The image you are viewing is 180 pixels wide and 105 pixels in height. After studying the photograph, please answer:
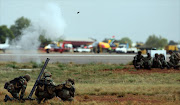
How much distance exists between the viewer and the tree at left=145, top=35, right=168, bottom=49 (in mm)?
133875

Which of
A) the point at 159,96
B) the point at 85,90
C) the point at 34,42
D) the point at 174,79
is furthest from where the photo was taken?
the point at 34,42

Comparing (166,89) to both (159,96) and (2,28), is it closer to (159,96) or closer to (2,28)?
(159,96)

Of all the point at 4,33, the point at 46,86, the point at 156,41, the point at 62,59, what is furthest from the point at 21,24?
the point at 156,41

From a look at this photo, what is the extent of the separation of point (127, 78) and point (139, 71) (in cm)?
386

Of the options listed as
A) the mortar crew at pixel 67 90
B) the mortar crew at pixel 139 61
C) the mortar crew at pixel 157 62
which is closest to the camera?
the mortar crew at pixel 67 90

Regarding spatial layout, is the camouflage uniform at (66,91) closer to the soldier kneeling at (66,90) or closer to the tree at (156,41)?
the soldier kneeling at (66,90)

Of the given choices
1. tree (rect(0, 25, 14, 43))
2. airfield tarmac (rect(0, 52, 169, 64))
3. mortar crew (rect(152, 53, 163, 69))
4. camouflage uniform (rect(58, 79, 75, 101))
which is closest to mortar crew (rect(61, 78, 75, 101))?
camouflage uniform (rect(58, 79, 75, 101))

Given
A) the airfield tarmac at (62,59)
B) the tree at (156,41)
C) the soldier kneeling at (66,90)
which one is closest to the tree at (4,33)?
the airfield tarmac at (62,59)

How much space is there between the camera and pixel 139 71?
23.8 m

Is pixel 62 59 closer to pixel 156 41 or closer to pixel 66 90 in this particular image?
pixel 66 90

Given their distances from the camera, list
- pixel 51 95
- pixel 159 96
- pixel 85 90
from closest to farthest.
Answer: pixel 51 95, pixel 159 96, pixel 85 90

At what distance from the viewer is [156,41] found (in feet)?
454

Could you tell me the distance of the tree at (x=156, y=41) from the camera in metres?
134

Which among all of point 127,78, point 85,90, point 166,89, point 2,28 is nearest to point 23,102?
point 85,90
